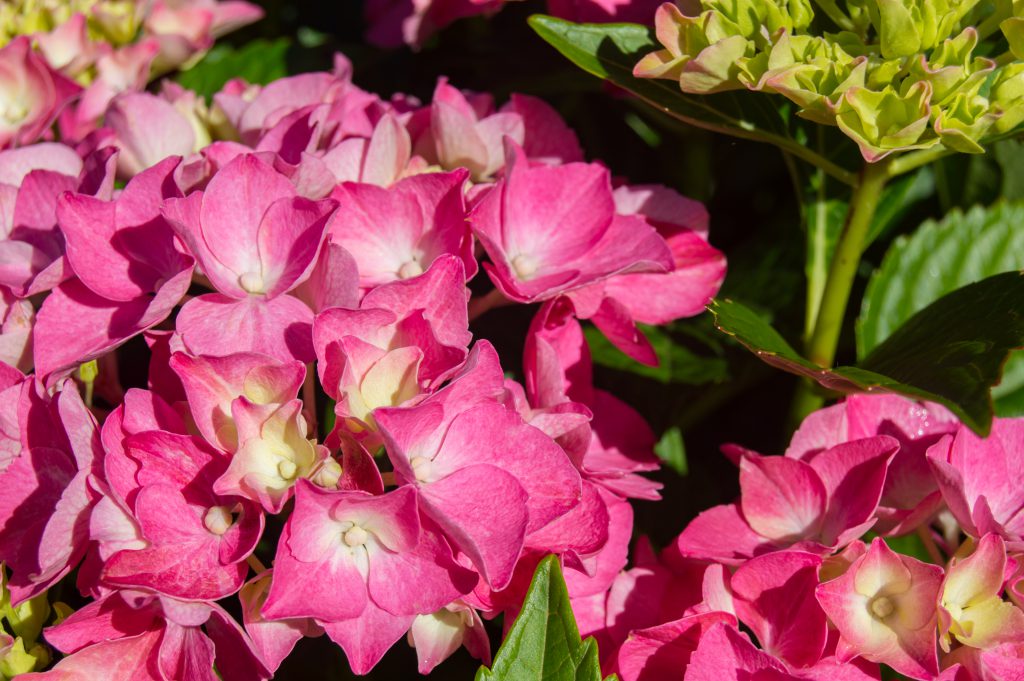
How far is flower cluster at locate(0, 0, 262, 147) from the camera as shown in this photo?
1.01 metres

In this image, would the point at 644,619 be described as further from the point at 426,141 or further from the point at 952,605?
the point at 426,141

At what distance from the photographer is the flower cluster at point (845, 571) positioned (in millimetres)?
677

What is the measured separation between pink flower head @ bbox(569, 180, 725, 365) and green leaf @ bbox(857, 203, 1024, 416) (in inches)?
8.0

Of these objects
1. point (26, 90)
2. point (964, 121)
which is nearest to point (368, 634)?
point (964, 121)

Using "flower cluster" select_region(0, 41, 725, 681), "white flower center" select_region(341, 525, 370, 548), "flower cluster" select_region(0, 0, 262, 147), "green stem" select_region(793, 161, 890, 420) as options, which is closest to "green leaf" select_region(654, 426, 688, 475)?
"green stem" select_region(793, 161, 890, 420)

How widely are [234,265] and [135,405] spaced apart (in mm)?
116

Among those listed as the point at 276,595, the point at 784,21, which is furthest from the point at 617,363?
the point at 276,595

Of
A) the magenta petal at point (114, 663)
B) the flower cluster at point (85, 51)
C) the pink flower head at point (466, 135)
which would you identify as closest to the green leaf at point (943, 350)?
the pink flower head at point (466, 135)

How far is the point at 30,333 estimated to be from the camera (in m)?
0.75

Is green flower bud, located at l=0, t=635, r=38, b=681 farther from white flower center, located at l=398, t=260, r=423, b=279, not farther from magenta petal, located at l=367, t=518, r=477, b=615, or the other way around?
white flower center, located at l=398, t=260, r=423, b=279

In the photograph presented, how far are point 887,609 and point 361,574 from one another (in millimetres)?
325

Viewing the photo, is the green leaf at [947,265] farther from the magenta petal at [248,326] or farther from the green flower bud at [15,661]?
the green flower bud at [15,661]

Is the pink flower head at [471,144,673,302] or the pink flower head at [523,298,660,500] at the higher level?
the pink flower head at [471,144,673,302]

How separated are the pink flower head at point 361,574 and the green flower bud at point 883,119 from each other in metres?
0.36
